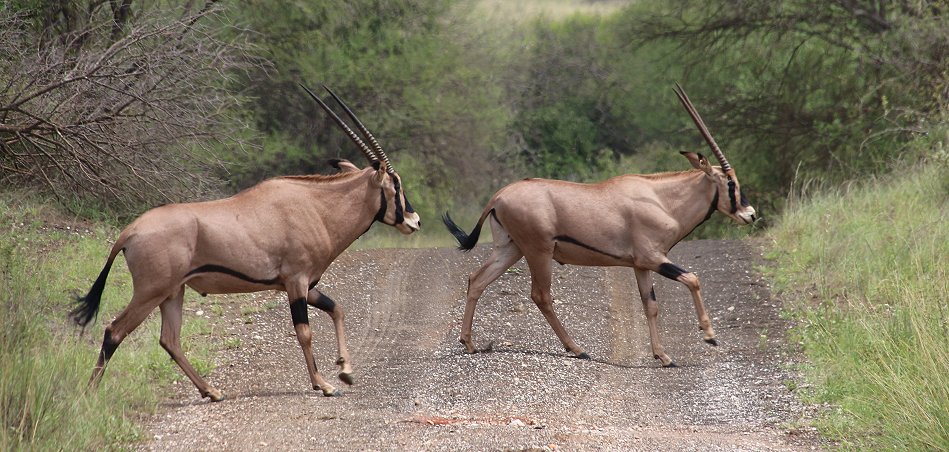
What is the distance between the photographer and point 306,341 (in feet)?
27.8

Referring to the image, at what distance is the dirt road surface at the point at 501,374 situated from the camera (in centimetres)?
707

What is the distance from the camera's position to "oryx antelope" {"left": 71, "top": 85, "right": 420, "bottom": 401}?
797 centimetres

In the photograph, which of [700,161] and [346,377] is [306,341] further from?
[700,161]

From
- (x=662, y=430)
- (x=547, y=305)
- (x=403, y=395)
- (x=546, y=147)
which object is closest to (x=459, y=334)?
(x=547, y=305)

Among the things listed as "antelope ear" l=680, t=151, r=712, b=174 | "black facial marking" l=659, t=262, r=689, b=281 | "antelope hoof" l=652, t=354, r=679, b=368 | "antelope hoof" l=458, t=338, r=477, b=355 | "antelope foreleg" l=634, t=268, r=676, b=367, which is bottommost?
"antelope hoof" l=458, t=338, r=477, b=355

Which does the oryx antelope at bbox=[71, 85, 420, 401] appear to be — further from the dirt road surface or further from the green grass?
the dirt road surface

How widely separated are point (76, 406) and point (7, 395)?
47cm

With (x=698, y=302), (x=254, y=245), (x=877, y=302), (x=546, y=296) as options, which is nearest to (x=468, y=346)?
(x=546, y=296)

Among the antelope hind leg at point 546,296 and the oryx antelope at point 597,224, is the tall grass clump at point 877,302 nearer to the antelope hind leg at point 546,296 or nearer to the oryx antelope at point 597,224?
the oryx antelope at point 597,224

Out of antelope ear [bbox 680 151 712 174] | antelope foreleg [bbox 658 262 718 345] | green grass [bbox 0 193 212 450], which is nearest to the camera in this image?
green grass [bbox 0 193 212 450]

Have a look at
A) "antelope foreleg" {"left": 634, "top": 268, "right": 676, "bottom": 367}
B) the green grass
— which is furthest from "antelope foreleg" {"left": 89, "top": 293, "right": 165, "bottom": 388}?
"antelope foreleg" {"left": 634, "top": 268, "right": 676, "bottom": 367}

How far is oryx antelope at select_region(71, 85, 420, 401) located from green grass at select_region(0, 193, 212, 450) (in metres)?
0.31

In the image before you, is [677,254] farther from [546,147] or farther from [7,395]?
[546,147]

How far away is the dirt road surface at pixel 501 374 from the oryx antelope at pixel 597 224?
0.66 metres
